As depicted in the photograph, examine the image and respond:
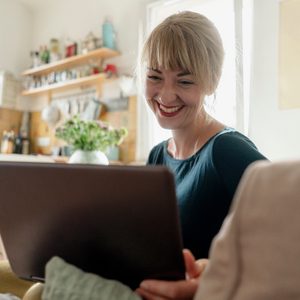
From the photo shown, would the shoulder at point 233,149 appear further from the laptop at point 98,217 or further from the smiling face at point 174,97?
the laptop at point 98,217

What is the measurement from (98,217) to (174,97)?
0.58 metres

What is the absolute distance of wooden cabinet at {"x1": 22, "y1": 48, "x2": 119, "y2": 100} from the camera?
9.26ft

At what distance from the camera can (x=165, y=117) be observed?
104cm

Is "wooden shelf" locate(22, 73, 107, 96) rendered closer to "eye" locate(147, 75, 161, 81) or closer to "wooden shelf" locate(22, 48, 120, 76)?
"wooden shelf" locate(22, 48, 120, 76)

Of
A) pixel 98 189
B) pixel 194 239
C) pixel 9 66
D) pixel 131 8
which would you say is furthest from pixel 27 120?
pixel 98 189

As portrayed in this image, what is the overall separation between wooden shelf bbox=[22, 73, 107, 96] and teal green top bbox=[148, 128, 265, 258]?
207 centimetres

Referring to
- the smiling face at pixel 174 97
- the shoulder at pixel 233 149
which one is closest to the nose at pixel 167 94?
the smiling face at pixel 174 97

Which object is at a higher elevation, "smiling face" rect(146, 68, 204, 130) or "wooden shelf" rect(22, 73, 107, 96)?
"wooden shelf" rect(22, 73, 107, 96)

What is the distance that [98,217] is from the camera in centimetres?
48

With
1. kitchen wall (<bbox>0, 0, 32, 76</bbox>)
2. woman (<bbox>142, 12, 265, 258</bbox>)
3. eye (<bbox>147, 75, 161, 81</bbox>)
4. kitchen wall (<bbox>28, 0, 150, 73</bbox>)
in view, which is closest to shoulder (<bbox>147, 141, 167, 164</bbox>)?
woman (<bbox>142, 12, 265, 258</bbox>)

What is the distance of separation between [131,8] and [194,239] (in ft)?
7.70

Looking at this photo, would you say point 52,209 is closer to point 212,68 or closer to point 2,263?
point 2,263

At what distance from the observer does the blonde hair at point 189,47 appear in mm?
893

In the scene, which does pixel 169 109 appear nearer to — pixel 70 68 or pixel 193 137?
pixel 193 137
